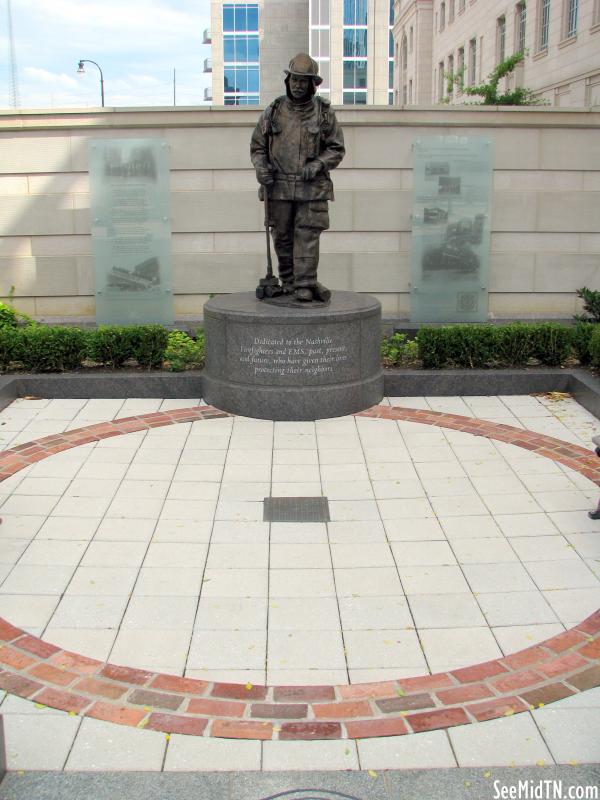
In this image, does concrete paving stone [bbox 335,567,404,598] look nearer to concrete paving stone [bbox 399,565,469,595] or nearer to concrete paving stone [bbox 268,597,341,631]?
concrete paving stone [bbox 399,565,469,595]

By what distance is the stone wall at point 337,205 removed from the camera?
43.2ft

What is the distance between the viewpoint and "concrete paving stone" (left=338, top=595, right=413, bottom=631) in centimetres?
518

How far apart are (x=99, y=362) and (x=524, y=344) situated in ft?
17.7

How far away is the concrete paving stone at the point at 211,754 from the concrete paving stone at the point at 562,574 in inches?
98.3

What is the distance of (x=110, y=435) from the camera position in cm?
879

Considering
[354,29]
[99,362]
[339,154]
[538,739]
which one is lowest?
[538,739]

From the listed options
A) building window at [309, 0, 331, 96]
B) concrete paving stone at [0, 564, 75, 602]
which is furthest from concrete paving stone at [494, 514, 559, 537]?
building window at [309, 0, 331, 96]

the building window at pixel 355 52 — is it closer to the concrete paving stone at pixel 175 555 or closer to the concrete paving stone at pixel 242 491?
the concrete paving stone at pixel 242 491

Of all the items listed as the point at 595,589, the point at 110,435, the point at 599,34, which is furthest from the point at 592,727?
the point at 599,34

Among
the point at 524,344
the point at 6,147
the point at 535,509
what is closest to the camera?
the point at 535,509

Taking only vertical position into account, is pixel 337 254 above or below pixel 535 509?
above

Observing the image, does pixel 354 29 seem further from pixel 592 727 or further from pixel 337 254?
pixel 592 727

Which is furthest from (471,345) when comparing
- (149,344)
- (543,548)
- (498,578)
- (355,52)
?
(355,52)

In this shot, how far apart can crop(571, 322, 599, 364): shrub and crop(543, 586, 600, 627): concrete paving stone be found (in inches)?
220
